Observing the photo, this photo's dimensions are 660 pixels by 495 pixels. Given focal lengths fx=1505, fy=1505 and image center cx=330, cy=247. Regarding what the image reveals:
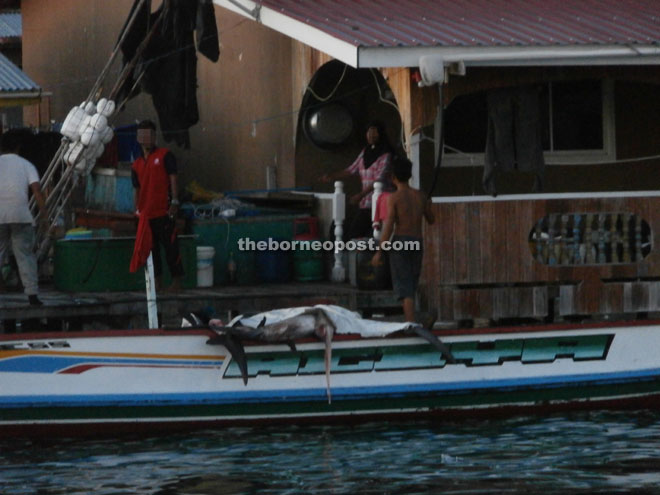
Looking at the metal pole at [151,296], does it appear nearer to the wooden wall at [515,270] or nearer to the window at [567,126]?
the wooden wall at [515,270]

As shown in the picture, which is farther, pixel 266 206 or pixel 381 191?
pixel 266 206

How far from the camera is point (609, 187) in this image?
17.8 m

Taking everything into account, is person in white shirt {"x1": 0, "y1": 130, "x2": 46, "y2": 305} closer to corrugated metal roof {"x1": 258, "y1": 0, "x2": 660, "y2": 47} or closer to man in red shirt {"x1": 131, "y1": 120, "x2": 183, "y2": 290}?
man in red shirt {"x1": 131, "y1": 120, "x2": 183, "y2": 290}

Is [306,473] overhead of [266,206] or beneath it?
beneath

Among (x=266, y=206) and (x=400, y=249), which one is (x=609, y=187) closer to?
(x=266, y=206)

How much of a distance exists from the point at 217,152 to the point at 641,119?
5426mm

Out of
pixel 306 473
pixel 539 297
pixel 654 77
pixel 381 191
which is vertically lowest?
pixel 306 473

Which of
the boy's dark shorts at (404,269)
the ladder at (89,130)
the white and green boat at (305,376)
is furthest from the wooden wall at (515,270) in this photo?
the ladder at (89,130)

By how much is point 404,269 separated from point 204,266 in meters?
2.60

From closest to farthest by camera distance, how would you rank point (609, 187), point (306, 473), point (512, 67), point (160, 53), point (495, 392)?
point (306, 473)
point (495, 392)
point (512, 67)
point (160, 53)
point (609, 187)

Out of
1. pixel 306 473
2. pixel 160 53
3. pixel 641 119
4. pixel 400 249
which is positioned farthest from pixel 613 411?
pixel 160 53

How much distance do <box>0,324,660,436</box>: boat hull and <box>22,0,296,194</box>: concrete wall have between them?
5.19 m

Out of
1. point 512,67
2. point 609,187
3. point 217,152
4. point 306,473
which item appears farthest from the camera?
point 217,152

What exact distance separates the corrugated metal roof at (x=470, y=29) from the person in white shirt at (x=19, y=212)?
2850mm
